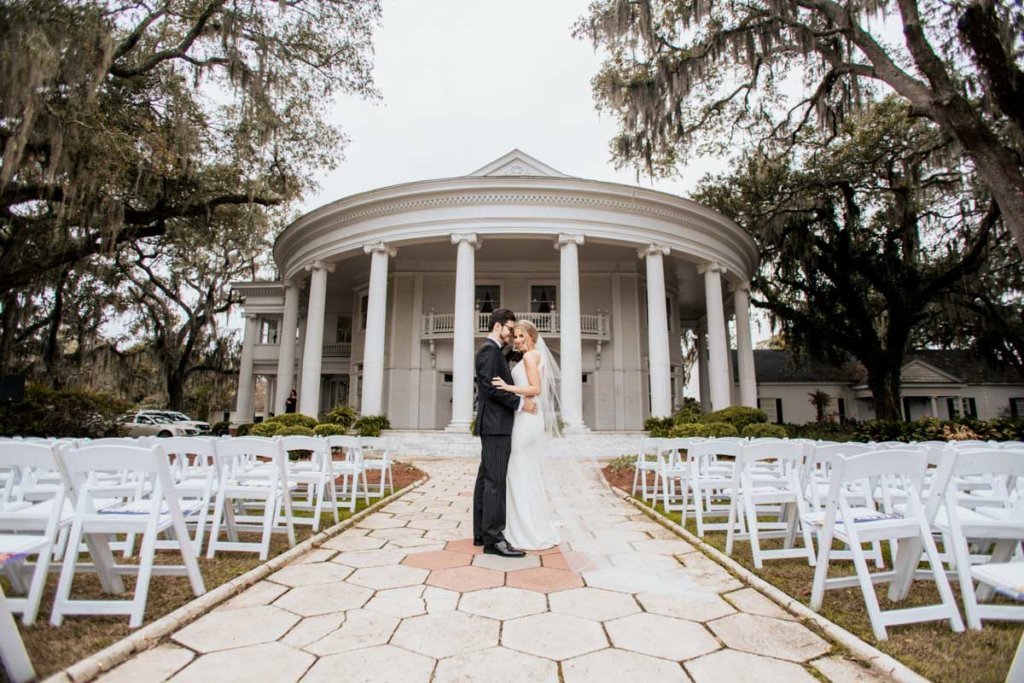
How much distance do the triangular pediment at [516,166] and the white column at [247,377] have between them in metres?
12.3

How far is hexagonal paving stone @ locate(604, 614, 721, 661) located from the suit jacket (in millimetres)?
1944

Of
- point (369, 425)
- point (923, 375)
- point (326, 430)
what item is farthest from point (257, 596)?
point (923, 375)

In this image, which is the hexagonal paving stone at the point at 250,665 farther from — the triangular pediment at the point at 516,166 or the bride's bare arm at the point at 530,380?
the triangular pediment at the point at 516,166

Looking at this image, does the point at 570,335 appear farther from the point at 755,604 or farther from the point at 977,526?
the point at 977,526

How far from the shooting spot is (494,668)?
2.36 metres

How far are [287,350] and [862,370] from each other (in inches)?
1277

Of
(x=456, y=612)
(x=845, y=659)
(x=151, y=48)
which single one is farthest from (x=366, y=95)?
(x=845, y=659)

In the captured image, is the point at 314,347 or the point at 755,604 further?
the point at 314,347

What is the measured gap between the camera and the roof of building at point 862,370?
30.1 meters

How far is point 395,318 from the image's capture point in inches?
835

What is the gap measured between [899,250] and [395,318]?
19.3 m

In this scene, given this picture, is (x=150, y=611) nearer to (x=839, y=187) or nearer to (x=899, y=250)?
(x=839, y=187)

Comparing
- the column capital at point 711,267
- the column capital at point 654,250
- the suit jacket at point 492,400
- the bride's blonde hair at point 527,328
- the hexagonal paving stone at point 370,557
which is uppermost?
the column capital at point 654,250

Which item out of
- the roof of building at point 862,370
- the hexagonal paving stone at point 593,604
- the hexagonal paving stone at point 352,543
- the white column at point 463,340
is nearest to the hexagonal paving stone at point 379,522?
→ the hexagonal paving stone at point 352,543
